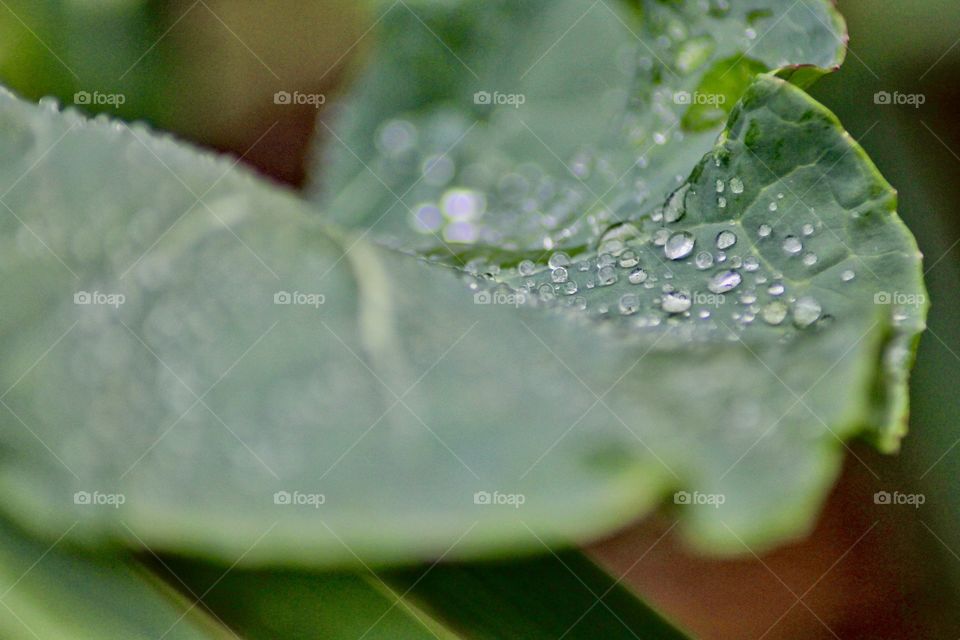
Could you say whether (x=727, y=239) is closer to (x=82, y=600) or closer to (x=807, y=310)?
(x=807, y=310)

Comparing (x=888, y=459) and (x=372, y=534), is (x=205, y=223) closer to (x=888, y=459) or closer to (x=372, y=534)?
(x=372, y=534)

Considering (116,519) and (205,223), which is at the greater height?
(205,223)

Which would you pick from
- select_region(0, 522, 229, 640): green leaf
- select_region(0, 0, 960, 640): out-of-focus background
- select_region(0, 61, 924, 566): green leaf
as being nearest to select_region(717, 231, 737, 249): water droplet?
select_region(0, 61, 924, 566): green leaf

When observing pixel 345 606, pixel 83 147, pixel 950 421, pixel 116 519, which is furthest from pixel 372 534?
pixel 950 421

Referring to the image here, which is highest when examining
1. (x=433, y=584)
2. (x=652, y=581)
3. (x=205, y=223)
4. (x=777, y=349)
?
(x=205, y=223)

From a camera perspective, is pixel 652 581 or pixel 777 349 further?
pixel 652 581
